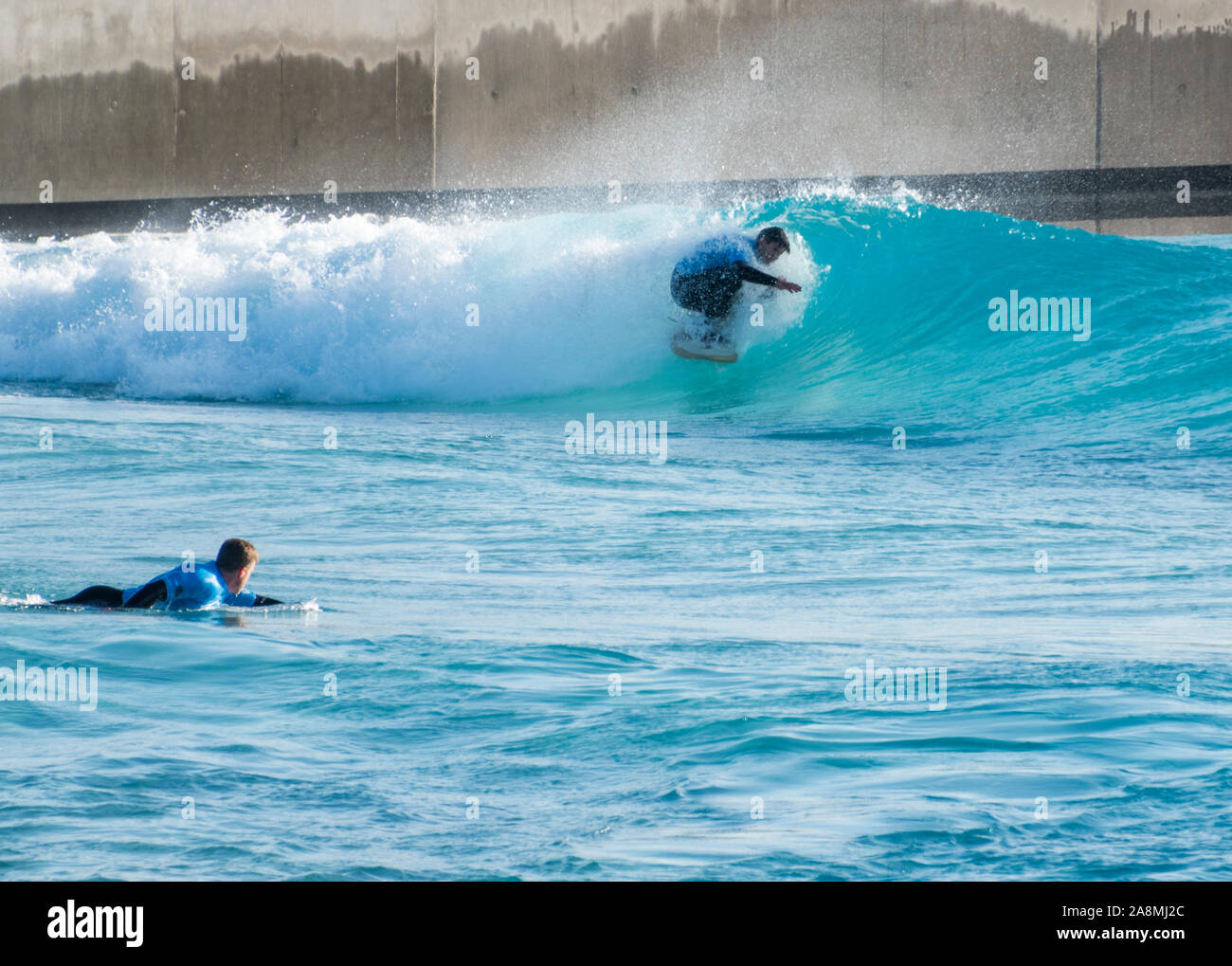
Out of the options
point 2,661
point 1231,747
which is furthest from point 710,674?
point 2,661

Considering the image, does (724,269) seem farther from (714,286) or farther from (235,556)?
(235,556)

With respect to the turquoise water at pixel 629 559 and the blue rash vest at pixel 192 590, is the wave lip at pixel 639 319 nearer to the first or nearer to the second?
the turquoise water at pixel 629 559

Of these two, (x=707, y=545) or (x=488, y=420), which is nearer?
(x=707, y=545)

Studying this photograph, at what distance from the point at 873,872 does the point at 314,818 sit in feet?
4.34

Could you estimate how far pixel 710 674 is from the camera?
16.6ft

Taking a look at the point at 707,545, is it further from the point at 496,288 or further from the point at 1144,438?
the point at 496,288

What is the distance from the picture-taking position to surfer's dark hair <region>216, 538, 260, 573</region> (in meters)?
6.06

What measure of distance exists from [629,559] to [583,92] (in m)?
14.1

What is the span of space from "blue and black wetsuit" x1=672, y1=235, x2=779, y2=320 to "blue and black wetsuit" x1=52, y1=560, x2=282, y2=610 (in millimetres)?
6507

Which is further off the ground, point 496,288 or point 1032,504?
point 496,288

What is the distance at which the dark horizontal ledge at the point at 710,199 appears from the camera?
61.8 ft

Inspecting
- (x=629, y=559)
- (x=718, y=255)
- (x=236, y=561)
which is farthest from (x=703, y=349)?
(x=236, y=561)

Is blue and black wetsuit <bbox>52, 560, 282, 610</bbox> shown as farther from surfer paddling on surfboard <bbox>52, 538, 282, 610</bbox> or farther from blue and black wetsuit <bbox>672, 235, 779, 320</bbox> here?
blue and black wetsuit <bbox>672, 235, 779, 320</bbox>

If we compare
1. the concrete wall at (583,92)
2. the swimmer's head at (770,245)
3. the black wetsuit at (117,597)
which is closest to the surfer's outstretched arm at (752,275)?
the swimmer's head at (770,245)
